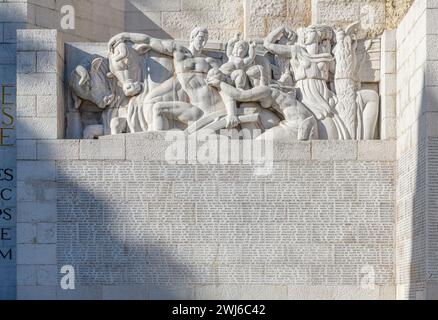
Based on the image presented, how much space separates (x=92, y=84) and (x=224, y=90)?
1791 mm

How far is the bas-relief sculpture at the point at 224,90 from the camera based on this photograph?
15.3m

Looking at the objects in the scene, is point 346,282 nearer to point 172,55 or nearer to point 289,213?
point 289,213

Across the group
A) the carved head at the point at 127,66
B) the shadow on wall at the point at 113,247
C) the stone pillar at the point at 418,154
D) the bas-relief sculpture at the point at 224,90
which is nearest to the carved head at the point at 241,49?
the bas-relief sculpture at the point at 224,90

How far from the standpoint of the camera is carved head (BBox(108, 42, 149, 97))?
15320 millimetres

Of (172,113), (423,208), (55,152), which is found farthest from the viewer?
(172,113)

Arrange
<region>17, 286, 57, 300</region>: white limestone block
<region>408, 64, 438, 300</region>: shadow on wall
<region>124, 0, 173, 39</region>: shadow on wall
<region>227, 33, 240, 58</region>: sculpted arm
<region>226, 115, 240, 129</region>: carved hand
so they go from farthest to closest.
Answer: <region>124, 0, 173, 39</region>: shadow on wall, <region>227, 33, 240, 58</region>: sculpted arm, <region>226, 115, 240, 129</region>: carved hand, <region>17, 286, 57, 300</region>: white limestone block, <region>408, 64, 438, 300</region>: shadow on wall

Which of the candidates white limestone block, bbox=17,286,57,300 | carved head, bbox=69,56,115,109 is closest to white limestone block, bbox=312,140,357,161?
carved head, bbox=69,56,115,109

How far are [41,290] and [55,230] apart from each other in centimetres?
81

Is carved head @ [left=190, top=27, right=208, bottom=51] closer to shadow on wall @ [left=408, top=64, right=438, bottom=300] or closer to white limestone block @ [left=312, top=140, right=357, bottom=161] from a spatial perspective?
white limestone block @ [left=312, top=140, right=357, bottom=161]

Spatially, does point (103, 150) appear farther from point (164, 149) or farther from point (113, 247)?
point (113, 247)

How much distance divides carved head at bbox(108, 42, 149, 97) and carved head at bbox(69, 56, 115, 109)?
0.16 meters

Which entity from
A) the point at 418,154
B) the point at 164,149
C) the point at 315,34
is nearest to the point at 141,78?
the point at 164,149

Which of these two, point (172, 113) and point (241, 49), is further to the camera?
point (241, 49)

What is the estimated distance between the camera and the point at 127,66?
50.4 ft
